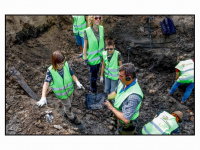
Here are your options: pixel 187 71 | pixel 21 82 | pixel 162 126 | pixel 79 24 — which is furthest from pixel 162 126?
pixel 79 24

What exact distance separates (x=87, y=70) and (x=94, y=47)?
5.42ft

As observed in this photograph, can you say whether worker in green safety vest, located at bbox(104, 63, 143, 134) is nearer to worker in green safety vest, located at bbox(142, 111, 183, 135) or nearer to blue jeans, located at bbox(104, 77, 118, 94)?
worker in green safety vest, located at bbox(142, 111, 183, 135)

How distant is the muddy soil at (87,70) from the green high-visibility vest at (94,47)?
1172 mm

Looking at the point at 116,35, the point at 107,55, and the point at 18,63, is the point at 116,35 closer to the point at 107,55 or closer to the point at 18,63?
the point at 107,55

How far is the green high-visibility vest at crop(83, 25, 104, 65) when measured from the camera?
10.1ft

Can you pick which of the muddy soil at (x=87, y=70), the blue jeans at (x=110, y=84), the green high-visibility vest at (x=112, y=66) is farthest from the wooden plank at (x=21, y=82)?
the green high-visibility vest at (x=112, y=66)

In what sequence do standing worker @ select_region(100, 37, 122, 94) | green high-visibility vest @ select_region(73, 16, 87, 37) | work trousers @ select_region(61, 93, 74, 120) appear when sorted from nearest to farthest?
work trousers @ select_region(61, 93, 74, 120), standing worker @ select_region(100, 37, 122, 94), green high-visibility vest @ select_region(73, 16, 87, 37)

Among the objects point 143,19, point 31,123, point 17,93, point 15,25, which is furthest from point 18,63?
point 143,19

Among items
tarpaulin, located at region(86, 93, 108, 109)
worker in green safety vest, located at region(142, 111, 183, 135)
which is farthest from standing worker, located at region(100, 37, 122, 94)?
worker in green safety vest, located at region(142, 111, 183, 135)

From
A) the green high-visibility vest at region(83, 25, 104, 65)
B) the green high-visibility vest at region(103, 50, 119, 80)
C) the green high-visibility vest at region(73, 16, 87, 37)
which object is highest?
the green high-visibility vest at region(73, 16, 87, 37)

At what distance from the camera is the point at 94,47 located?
10.5ft

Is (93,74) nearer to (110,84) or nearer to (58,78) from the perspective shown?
(110,84)

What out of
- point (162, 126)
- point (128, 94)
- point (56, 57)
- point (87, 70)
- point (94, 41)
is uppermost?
point (94, 41)

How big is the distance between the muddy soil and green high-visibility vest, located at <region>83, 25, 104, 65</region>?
1.17 meters
